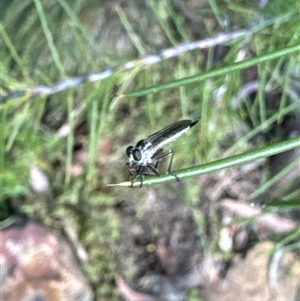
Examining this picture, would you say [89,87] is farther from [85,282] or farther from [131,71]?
→ [85,282]

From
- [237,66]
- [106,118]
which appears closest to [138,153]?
[237,66]

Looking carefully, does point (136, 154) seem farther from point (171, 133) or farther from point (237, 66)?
point (237, 66)

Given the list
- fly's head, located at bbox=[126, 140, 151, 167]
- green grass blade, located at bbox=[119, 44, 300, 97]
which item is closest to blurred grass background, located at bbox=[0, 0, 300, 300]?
fly's head, located at bbox=[126, 140, 151, 167]

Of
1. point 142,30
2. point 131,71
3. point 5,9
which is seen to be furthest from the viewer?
point 5,9

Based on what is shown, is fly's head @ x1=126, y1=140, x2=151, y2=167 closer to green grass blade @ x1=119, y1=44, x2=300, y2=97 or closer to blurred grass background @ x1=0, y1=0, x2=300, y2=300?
green grass blade @ x1=119, y1=44, x2=300, y2=97

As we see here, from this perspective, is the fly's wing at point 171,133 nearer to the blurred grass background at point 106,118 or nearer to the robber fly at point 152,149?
the robber fly at point 152,149

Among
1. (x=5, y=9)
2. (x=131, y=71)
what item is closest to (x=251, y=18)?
(x=131, y=71)

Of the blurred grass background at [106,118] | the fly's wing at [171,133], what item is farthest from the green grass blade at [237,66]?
the blurred grass background at [106,118]
